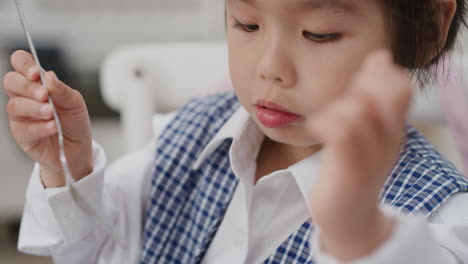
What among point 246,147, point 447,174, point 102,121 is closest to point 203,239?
point 246,147

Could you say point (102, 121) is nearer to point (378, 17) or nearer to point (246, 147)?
point (246, 147)

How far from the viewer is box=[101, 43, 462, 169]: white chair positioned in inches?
28.8

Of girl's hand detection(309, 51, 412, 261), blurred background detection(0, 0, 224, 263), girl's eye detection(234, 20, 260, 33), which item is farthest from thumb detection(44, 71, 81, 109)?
blurred background detection(0, 0, 224, 263)

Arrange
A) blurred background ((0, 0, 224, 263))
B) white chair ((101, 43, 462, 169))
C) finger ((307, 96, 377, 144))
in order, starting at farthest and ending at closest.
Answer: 1. blurred background ((0, 0, 224, 263))
2. white chair ((101, 43, 462, 169))
3. finger ((307, 96, 377, 144))

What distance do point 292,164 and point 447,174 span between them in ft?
0.42

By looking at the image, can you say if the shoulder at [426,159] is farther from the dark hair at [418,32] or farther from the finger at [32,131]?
the finger at [32,131]

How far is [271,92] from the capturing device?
15.6 inches

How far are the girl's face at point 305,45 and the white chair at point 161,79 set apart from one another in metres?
0.33

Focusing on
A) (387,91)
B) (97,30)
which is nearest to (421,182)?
(387,91)

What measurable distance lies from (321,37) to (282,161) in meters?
0.18

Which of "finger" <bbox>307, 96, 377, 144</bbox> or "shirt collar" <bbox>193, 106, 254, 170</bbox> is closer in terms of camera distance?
"finger" <bbox>307, 96, 377, 144</bbox>

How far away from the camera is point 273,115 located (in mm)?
412

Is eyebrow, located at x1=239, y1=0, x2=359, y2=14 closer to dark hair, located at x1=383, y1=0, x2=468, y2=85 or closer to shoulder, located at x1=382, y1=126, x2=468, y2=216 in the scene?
dark hair, located at x1=383, y1=0, x2=468, y2=85

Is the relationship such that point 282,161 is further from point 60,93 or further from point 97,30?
point 97,30
